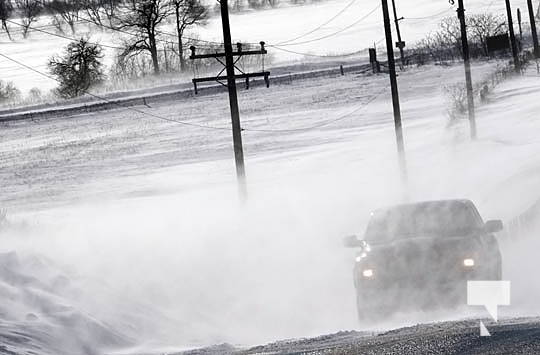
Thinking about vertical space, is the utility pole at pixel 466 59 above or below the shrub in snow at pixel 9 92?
below

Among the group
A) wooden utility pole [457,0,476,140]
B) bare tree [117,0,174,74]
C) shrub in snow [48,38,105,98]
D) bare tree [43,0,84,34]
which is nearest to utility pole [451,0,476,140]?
wooden utility pole [457,0,476,140]

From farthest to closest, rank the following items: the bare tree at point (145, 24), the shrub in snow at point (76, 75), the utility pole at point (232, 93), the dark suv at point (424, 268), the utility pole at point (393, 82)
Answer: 1. the shrub in snow at point (76, 75)
2. the bare tree at point (145, 24)
3. the utility pole at point (393, 82)
4. the utility pole at point (232, 93)
5. the dark suv at point (424, 268)

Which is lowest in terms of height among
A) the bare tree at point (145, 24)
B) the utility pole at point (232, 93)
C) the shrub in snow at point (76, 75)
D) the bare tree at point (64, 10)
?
the utility pole at point (232, 93)

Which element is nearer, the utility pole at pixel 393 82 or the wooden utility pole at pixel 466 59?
the utility pole at pixel 393 82

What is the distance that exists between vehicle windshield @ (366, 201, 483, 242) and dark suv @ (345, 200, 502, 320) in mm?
26

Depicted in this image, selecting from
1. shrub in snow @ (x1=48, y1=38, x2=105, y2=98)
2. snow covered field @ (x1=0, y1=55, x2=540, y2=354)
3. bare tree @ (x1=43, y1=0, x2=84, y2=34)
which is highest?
bare tree @ (x1=43, y1=0, x2=84, y2=34)

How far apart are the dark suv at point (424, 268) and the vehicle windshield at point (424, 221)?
0.03m

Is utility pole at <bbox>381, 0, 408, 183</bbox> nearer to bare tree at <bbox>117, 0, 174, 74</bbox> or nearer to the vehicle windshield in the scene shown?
the vehicle windshield

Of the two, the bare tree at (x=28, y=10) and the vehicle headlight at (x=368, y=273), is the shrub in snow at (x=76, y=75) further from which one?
the vehicle headlight at (x=368, y=273)

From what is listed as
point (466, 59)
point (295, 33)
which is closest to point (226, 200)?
point (466, 59)

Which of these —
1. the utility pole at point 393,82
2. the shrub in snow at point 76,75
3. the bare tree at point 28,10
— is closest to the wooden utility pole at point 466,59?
the utility pole at point 393,82

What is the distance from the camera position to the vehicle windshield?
1495cm

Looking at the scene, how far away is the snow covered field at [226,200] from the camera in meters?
16.1

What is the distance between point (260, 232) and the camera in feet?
89.4
